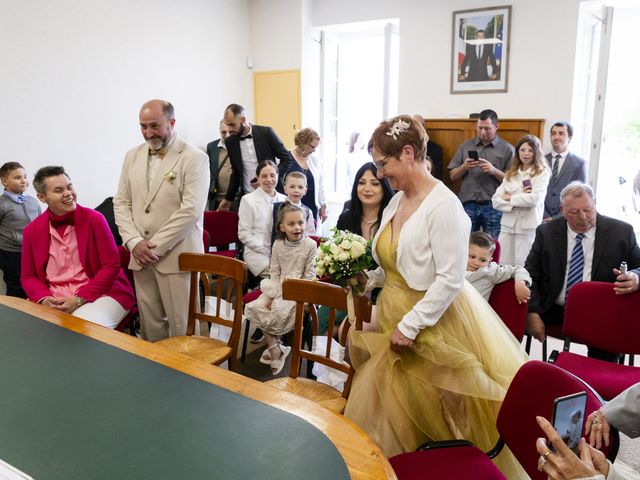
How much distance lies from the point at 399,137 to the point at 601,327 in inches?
64.0

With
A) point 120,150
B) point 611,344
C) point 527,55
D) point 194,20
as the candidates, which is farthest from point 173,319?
point 527,55

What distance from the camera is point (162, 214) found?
3117mm

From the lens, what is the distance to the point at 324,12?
731 centimetres

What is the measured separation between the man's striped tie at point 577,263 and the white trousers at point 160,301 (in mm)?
2408

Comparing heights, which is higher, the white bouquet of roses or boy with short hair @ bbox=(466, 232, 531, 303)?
the white bouquet of roses

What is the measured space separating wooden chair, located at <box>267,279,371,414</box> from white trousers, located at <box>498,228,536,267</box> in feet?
9.98

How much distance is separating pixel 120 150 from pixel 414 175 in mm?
4603

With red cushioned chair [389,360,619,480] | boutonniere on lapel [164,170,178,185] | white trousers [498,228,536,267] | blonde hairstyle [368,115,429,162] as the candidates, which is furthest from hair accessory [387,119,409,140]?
white trousers [498,228,536,267]

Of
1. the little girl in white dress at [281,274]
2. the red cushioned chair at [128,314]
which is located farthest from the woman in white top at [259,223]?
the red cushioned chair at [128,314]

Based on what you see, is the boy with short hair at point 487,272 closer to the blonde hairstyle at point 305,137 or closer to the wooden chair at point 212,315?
the wooden chair at point 212,315

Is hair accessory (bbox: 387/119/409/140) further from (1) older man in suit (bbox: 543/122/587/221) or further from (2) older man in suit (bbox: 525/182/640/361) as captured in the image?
(1) older man in suit (bbox: 543/122/587/221)

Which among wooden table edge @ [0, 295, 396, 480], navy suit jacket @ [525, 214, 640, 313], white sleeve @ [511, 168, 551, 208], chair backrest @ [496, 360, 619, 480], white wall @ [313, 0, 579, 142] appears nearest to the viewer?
wooden table edge @ [0, 295, 396, 480]

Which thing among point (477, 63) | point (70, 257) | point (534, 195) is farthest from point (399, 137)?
point (477, 63)

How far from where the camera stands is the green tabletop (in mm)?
1250
